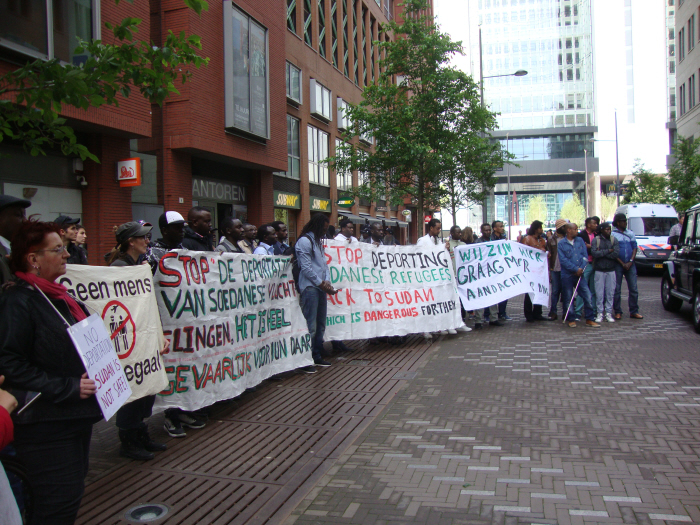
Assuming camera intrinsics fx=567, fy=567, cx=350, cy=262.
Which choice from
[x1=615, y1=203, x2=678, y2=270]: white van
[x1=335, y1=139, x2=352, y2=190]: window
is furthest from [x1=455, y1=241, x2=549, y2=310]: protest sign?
[x1=335, y1=139, x2=352, y2=190]: window

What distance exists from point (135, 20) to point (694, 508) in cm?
566

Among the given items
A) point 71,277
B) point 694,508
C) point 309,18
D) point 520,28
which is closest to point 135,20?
point 71,277

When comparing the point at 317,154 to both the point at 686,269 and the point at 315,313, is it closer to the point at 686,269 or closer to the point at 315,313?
the point at 686,269

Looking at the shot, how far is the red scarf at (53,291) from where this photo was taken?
261cm

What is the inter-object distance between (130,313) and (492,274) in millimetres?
7510

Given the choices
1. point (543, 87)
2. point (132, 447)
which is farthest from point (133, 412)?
point (543, 87)

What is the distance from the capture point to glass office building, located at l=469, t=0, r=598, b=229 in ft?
309

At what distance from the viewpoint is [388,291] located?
9188 mm

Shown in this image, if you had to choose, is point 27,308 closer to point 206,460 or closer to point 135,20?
point 206,460

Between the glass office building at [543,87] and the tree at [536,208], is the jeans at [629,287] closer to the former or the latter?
the glass office building at [543,87]

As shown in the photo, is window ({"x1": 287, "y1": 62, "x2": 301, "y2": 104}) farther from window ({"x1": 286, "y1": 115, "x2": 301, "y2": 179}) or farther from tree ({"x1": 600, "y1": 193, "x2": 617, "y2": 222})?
tree ({"x1": 600, "y1": 193, "x2": 617, "y2": 222})

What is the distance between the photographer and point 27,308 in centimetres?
257

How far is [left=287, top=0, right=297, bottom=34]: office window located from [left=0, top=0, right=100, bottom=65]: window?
42.0ft

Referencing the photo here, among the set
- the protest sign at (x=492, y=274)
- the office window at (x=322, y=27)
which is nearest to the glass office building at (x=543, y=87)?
the office window at (x=322, y=27)
